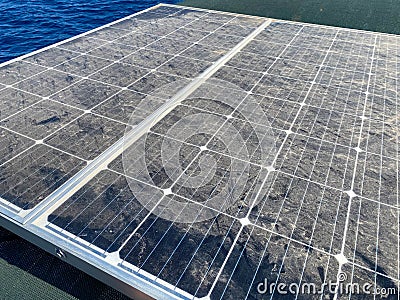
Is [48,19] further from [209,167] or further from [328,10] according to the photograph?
[209,167]

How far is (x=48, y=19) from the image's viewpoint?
116ft

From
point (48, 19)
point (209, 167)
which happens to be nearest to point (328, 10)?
point (209, 167)

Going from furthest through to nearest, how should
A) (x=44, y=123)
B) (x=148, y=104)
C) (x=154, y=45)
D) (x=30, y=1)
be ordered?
(x=30, y=1), (x=154, y=45), (x=148, y=104), (x=44, y=123)

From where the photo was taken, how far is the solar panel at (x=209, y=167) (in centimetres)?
735

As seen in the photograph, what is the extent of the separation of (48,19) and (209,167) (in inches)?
1327

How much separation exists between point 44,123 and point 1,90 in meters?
3.51

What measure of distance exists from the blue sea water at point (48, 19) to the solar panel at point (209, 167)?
1636 centimetres

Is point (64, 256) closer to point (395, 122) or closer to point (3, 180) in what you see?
point (3, 180)

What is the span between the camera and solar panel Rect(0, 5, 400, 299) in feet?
24.1

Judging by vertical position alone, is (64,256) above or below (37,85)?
below

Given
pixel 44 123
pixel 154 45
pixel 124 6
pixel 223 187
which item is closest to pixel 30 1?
pixel 124 6

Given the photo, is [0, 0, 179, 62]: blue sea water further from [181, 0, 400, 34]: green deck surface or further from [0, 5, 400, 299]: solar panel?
[0, 5, 400, 299]: solar panel

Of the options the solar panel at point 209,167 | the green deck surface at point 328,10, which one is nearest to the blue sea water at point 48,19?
the green deck surface at point 328,10

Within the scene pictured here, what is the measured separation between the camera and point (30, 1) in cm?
4019
